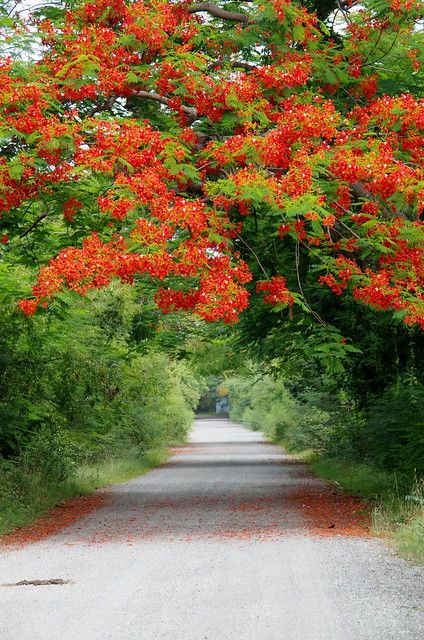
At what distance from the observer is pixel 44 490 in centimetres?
1841

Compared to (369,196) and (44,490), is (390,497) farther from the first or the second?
(44,490)

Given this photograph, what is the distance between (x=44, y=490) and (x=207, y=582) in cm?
894

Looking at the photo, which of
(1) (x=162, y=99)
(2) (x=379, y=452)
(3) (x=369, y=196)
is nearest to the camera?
(3) (x=369, y=196)

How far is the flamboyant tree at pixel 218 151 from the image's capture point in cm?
1341

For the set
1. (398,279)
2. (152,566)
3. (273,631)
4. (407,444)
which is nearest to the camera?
(273,631)

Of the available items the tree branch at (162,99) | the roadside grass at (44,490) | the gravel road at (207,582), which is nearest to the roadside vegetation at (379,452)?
the gravel road at (207,582)

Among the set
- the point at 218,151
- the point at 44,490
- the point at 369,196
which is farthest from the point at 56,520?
the point at 369,196

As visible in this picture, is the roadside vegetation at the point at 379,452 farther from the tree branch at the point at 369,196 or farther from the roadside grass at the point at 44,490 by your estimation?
the roadside grass at the point at 44,490

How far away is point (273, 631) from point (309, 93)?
992 centimetres

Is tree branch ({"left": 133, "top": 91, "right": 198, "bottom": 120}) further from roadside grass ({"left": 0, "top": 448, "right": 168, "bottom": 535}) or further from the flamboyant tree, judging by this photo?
roadside grass ({"left": 0, "top": 448, "right": 168, "bottom": 535})

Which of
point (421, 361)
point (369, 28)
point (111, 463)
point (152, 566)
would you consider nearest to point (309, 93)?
point (369, 28)

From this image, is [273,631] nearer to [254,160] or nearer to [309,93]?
[254,160]

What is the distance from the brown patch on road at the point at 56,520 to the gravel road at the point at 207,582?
13.0 inches

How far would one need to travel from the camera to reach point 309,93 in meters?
15.6
